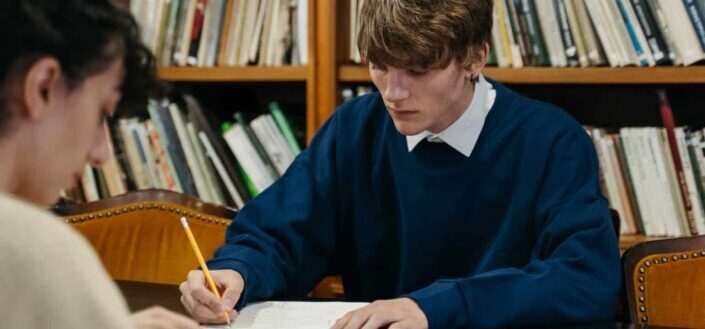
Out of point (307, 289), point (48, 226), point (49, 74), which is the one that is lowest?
point (307, 289)

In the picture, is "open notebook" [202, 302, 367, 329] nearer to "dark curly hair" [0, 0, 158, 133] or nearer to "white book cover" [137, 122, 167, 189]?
"dark curly hair" [0, 0, 158, 133]

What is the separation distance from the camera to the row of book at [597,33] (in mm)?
2211

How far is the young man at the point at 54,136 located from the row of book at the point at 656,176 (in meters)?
1.58

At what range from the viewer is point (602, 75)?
227cm

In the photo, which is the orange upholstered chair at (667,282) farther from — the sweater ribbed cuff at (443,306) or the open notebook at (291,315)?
the open notebook at (291,315)

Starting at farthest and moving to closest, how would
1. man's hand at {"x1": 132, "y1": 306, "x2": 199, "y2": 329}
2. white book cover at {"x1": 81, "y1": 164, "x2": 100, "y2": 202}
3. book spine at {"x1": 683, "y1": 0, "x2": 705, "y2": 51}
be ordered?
white book cover at {"x1": 81, "y1": 164, "x2": 100, "y2": 202} → book spine at {"x1": 683, "y1": 0, "x2": 705, "y2": 51} → man's hand at {"x1": 132, "y1": 306, "x2": 199, "y2": 329}

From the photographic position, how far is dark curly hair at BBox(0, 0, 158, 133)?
0.78 metres

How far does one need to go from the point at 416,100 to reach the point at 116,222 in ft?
2.49

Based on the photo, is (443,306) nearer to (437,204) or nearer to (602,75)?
(437,204)

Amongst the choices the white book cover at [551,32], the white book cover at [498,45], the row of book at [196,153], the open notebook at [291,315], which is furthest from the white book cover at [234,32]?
the open notebook at [291,315]

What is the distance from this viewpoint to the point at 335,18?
2.47 meters

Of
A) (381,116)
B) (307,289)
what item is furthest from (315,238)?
(381,116)

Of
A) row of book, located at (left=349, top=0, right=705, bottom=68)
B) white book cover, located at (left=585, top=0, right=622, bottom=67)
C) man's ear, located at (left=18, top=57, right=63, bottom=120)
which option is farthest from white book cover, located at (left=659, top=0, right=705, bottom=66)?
man's ear, located at (left=18, top=57, right=63, bottom=120)

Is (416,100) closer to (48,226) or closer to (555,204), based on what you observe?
(555,204)
